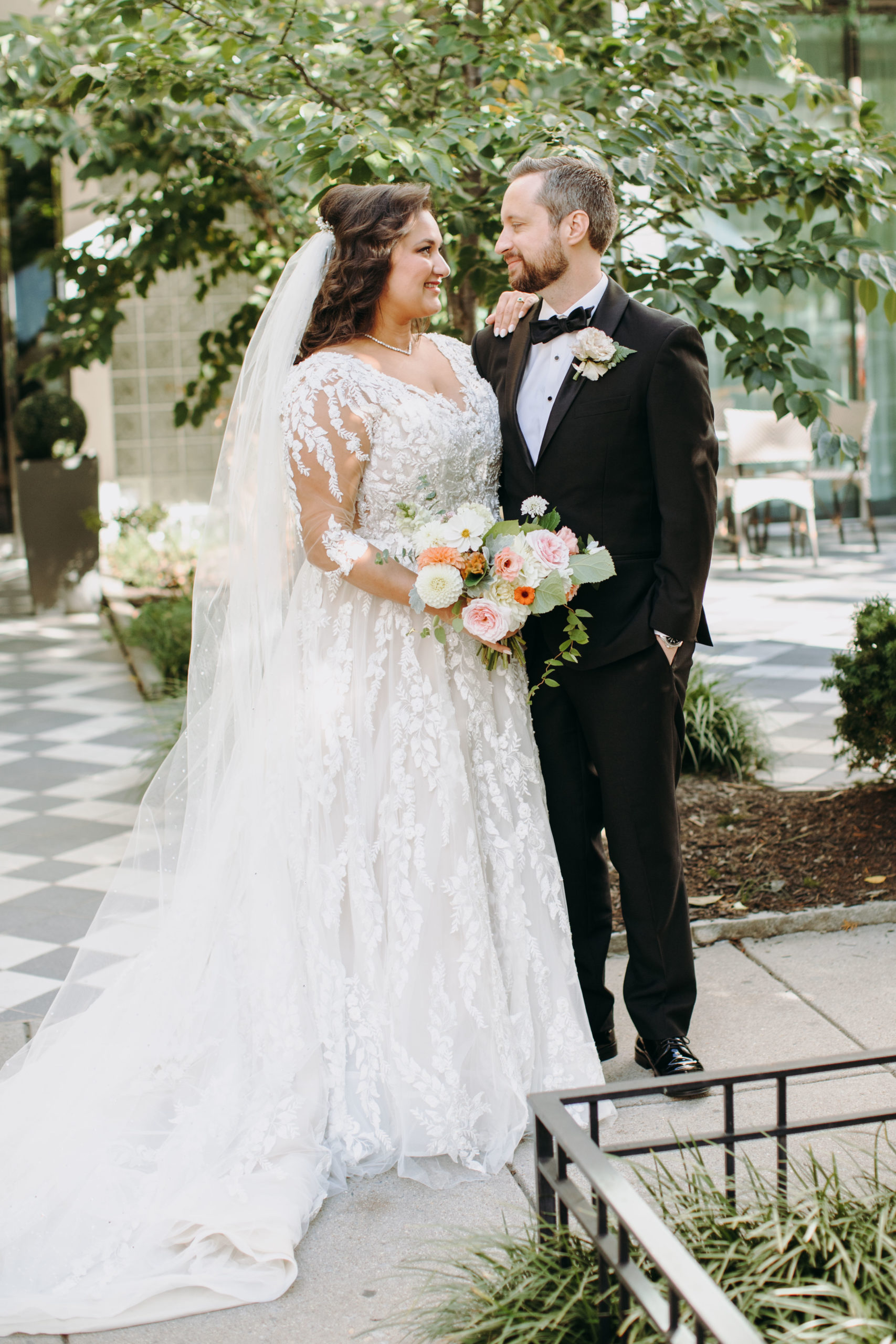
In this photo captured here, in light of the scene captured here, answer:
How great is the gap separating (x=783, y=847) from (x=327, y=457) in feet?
7.90

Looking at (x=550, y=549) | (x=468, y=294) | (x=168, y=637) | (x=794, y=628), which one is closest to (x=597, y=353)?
(x=550, y=549)

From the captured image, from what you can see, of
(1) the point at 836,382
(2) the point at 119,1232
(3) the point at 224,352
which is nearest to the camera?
(2) the point at 119,1232

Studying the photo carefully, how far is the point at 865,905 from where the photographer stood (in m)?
3.98

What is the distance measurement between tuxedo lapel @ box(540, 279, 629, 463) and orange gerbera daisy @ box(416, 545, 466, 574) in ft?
1.33

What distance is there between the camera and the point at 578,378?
2.88 metres

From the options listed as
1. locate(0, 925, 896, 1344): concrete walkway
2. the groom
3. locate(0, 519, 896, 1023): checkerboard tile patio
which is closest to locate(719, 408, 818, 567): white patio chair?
locate(0, 519, 896, 1023): checkerboard tile patio

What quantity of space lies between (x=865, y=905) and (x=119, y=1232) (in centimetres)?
251

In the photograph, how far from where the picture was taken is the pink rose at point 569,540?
2.71 m

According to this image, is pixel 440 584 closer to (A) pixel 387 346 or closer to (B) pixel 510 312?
(A) pixel 387 346

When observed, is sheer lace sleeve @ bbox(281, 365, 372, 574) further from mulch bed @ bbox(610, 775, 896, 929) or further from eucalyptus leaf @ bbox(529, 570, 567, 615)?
mulch bed @ bbox(610, 775, 896, 929)

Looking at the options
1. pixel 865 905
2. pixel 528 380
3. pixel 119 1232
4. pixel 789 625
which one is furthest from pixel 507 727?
pixel 789 625

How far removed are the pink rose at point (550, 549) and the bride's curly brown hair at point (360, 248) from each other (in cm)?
71

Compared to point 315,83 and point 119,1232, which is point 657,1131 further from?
point 315,83

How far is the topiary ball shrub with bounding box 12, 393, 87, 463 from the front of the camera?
1003 cm
